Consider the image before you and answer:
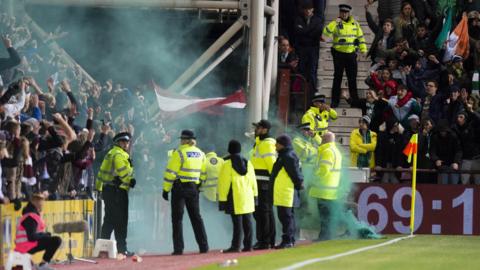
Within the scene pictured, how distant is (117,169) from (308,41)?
1050 cm

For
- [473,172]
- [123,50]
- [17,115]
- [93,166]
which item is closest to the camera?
[17,115]

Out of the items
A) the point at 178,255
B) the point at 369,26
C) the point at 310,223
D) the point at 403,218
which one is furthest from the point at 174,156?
the point at 369,26

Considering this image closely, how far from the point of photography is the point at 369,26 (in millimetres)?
34969

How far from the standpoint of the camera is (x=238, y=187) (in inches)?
998

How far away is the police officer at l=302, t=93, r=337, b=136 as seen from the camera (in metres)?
30.7

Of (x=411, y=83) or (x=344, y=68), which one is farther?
(x=344, y=68)

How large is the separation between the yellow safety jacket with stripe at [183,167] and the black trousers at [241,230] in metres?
1.02

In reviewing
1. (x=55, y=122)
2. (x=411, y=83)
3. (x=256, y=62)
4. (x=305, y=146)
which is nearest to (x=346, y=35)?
(x=411, y=83)

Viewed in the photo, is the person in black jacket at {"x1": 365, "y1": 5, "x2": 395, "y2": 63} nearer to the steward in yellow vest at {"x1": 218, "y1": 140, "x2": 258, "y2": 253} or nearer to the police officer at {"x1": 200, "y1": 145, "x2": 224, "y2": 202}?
the police officer at {"x1": 200, "y1": 145, "x2": 224, "y2": 202}

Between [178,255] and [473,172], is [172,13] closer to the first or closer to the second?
[473,172]

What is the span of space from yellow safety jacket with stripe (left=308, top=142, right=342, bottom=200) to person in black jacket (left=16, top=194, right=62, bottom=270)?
312 inches

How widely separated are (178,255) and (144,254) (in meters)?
0.83

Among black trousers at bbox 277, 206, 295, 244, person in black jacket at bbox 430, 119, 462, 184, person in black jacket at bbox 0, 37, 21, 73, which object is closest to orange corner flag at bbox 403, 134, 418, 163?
person in black jacket at bbox 430, 119, 462, 184

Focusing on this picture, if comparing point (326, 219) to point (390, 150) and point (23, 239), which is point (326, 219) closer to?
point (390, 150)
